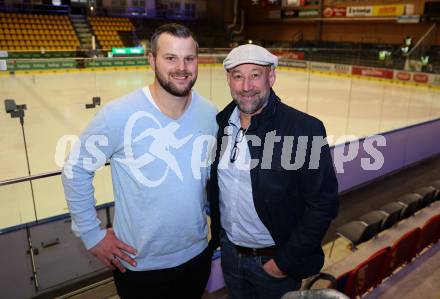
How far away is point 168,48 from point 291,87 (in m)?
11.3

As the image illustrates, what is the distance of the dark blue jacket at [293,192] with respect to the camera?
5.49 feet

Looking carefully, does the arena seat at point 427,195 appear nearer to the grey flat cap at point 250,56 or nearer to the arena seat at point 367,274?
the arena seat at point 367,274

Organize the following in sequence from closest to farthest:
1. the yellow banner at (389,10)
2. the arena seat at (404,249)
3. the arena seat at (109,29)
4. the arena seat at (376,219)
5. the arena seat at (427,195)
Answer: the arena seat at (404,249)
the arena seat at (376,219)
the arena seat at (427,195)
the yellow banner at (389,10)
the arena seat at (109,29)

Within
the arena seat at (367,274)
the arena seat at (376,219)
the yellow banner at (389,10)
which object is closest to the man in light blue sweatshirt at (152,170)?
the arena seat at (367,274)

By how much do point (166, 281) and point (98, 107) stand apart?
6738mm

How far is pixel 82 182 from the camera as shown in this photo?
165 cm

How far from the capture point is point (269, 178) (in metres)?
1.73

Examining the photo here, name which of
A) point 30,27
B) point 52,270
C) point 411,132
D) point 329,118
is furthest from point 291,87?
point 30,27

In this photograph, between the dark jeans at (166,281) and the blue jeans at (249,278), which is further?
the blue jeans at (249,278)

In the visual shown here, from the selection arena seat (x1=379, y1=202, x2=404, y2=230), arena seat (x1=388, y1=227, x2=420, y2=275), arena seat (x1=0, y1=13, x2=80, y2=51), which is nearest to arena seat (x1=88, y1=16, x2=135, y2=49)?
arena seat (x1=0, y1=13, x2=80, y2=51)

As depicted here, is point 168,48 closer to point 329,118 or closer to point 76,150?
point 76,150


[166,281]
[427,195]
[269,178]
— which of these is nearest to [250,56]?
[269,178]

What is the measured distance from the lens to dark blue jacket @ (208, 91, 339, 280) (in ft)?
5.49

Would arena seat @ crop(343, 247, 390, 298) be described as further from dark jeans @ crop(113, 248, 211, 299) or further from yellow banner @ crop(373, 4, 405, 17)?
yellow banner @ crop(373, 4, 405, 17)
